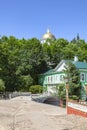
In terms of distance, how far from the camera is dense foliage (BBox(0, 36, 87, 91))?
67.1m

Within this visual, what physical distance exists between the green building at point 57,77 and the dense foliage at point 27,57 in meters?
3.02

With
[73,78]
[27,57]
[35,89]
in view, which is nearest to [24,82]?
[35,89]

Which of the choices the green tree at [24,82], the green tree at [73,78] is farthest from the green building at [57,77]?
the green tree at [24,82]

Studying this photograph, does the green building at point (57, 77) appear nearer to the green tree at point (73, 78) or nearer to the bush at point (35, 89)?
the bush at point (35, 89)

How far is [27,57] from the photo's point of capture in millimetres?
73438

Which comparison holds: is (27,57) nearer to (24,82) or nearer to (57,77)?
(24,82)

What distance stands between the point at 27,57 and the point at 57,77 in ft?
28.8

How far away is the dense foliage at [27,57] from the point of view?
67.1m

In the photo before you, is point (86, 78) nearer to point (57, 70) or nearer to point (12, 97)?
point (57, 70)

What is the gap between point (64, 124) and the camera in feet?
91.9

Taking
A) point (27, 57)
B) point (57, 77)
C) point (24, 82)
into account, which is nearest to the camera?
point (24, 82)

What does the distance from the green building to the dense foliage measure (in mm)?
3019

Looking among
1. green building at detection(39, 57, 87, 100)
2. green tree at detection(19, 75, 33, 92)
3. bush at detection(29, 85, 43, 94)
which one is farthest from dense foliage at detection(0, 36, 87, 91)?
green building at detection(39, 57, 87, 100)

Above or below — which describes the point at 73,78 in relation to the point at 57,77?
below
